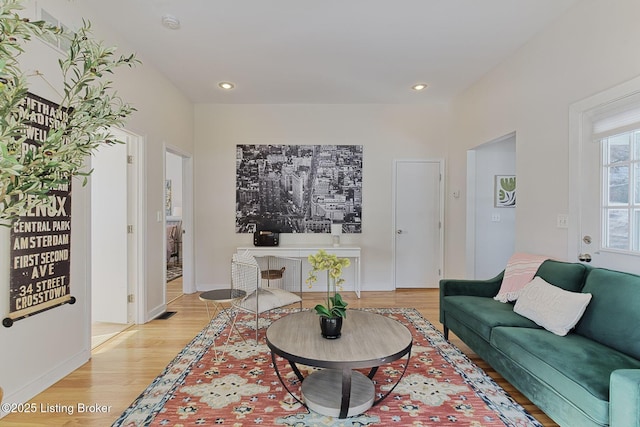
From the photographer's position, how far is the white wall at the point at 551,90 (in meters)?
2.24

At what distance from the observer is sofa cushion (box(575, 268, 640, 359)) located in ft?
5.93

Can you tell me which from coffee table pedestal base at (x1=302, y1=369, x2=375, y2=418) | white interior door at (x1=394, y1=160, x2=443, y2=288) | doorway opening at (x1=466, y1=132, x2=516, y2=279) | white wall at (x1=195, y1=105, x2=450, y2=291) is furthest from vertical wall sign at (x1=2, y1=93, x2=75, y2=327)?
doorway opening at (x1=466, y1=132, x2=516, y2=279)

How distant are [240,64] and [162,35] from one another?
81 cm

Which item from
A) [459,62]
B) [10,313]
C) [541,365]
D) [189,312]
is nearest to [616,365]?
[541,365]

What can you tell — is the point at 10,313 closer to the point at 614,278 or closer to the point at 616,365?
the point at 616,365

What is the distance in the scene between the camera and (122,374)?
2.42m

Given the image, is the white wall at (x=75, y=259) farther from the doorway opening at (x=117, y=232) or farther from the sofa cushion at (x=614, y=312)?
the sofa cushion at (x=614, y=312)

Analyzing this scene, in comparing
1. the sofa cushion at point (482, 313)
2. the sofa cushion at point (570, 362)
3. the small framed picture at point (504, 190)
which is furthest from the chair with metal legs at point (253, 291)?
the small framed picture at point (504, 190)

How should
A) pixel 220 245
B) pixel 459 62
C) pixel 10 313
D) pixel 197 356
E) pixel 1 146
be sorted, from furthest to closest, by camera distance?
pixel 220 245 → pixel 459 62 → pixel 197 356 → pixel 10 313 → pixel 1 146

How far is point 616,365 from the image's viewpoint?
1651mm

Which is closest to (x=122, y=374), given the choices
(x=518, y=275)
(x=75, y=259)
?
(x=75, y=259)

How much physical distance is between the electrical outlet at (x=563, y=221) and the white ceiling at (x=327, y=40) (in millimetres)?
1655

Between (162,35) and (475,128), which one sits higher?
(162,35)

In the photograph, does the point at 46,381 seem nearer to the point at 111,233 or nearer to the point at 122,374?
the point at 122,374
